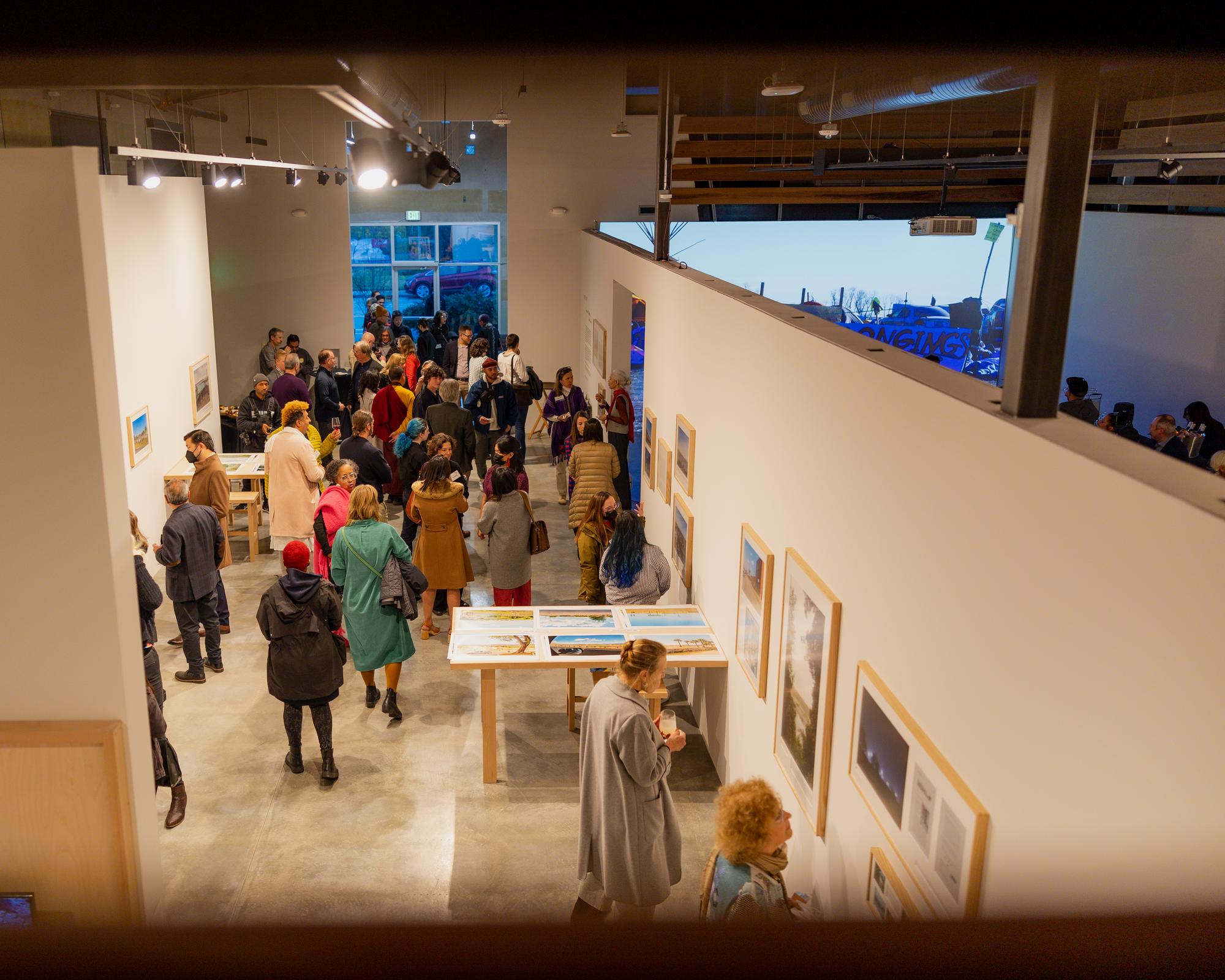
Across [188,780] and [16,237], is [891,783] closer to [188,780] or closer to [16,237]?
[16,237]

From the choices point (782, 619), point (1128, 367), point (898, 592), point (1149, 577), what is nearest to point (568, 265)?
point (1128, 367)

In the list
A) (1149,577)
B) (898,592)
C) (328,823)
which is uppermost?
(1149,577)

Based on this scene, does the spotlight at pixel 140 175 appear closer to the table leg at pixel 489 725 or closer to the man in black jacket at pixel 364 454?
the man in black jacket at pixel 364 454

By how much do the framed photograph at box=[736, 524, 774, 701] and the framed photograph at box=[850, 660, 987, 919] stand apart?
1232 millimetres

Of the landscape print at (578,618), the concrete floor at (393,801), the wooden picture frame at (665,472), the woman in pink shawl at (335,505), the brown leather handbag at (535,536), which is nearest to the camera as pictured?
the concrete floor at (393,801)

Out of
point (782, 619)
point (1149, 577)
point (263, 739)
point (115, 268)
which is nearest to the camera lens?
point (1149, 577)

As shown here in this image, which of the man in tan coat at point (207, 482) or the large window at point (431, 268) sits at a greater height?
the large window at point (431, 268)

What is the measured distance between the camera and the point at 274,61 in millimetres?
417

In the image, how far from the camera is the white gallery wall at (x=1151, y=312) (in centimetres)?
989

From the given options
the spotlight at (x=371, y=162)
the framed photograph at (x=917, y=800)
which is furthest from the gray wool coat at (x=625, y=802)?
the spotlight at (x=371, y=162)

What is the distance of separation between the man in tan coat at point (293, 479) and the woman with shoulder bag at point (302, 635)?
9.03 feet

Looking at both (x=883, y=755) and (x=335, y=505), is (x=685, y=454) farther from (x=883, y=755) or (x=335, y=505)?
(x=883, y=755)

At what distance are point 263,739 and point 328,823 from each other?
114 cm

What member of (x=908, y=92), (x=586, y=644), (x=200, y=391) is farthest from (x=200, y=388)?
(x=908, y=92)
